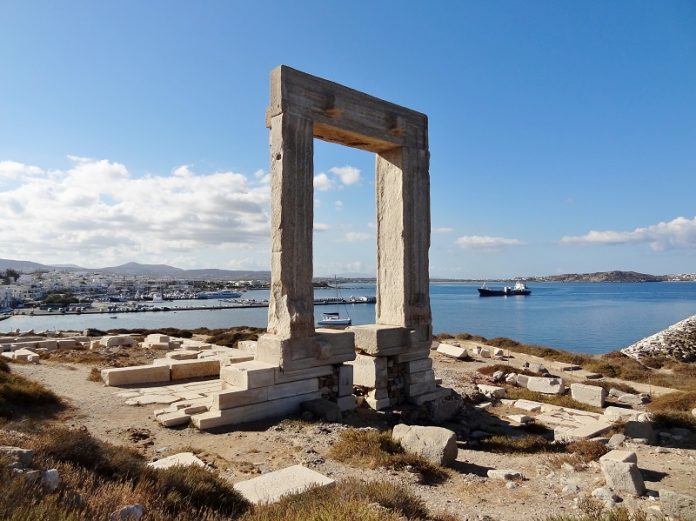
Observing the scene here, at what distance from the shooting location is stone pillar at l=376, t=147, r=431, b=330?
33.8 ft

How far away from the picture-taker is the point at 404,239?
1026 cm

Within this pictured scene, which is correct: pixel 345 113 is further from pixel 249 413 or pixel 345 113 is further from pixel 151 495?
pixel 151 495

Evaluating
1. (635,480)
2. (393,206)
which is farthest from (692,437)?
(393,206)

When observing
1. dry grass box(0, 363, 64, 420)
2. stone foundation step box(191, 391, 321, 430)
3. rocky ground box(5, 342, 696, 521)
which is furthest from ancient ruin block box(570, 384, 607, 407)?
dry grass box(0, 363, 64, 420)

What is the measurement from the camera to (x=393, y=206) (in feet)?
34.4

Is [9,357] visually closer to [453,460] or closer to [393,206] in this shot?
A: [393,206]

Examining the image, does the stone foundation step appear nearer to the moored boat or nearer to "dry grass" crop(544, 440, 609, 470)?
"dry grass" crop(544, 440, 609, 470)

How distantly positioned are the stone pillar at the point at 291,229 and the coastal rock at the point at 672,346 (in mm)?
19379

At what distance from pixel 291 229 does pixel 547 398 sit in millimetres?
7978

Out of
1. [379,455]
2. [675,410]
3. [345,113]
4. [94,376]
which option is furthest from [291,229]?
[675,410]

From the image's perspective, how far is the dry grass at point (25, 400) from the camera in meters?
8.66

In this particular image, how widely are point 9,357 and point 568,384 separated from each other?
16.6 m

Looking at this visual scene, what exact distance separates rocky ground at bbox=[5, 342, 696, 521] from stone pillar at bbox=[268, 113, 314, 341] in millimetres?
1697

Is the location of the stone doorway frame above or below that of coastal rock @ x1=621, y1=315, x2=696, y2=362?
above
